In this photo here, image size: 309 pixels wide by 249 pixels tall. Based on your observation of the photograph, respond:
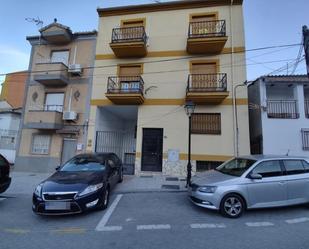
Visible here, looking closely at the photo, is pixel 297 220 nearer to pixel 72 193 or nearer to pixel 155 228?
pixel 155 228

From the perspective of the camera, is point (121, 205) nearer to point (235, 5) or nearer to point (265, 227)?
point (265, 227)

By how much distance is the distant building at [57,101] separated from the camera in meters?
12.3

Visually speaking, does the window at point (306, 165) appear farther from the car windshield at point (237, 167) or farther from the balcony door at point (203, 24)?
the balcony door at point (203, 24)

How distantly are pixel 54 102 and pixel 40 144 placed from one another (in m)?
2.77

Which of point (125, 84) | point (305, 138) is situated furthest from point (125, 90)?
point (305, 138)

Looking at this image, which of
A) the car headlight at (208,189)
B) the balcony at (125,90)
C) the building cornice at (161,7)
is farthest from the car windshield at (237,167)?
the building cornice at (161,7)

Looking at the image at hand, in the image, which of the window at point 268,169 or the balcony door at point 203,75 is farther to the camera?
the balcony door at point 203,75

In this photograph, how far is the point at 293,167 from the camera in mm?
5742

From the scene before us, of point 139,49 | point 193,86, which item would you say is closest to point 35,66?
point 139,49

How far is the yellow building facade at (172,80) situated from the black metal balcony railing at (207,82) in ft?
0.17

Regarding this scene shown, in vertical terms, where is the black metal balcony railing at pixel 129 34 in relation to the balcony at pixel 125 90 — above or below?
above

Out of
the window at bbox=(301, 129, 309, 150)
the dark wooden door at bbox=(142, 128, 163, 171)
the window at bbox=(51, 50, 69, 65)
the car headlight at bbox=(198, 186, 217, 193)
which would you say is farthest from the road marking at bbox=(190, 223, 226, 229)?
the window at bbox=(51, 50, 69, 65)

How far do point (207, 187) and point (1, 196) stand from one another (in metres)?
7.12

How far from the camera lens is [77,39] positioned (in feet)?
44.3
